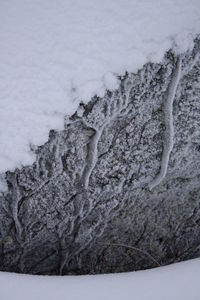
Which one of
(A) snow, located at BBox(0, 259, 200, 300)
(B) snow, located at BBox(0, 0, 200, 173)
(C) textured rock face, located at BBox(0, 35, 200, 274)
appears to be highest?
(B) snow, located at BBox(0, 0, 200, 173)

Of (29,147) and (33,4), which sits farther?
(33,4)

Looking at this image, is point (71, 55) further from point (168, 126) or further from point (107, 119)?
point (168, 126)

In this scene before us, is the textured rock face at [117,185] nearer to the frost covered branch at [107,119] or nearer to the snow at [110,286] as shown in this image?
the frost covered branch at [107,119]

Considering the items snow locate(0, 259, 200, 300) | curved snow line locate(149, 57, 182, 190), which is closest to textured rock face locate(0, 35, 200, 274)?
curved snow line locate(149, 57, 182, 190)

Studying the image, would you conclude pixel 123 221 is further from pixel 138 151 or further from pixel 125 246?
pixel 138 151

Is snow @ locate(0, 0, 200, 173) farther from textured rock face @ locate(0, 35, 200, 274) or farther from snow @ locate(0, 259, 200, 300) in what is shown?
snow @ locate(0, 259, 200, 300)

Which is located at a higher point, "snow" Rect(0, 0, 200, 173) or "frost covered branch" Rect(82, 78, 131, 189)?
"snow" Rect(0, 0, 200, 173)

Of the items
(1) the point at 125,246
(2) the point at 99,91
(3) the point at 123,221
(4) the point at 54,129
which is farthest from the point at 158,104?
(1) the point at 125,246

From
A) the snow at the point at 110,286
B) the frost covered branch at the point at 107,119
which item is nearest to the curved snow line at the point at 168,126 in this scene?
the frost covered branch at the point at 107,119
